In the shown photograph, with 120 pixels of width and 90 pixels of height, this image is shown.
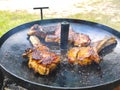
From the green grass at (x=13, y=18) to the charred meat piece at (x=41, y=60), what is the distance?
13.6ft

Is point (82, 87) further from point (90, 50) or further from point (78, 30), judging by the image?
point (78, 30)

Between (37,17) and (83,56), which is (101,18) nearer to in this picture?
(37,17)

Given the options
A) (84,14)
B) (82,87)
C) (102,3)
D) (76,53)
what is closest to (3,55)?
(76,53)

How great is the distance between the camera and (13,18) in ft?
26.9

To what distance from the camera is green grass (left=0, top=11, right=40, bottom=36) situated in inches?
301

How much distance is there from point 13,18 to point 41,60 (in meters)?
5.20

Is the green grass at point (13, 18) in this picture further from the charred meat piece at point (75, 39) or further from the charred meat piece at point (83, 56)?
the charred meat piece at point (83, 56)

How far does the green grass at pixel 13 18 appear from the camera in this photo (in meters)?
7.66

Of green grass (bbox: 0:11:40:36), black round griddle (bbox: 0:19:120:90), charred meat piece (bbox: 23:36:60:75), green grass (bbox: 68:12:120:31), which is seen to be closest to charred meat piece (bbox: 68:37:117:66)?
black round griddle (bbox: 0:19:120:90)

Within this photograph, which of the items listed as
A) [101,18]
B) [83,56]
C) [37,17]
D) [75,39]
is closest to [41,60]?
[83,56]

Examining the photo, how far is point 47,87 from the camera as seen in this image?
286 centimetres

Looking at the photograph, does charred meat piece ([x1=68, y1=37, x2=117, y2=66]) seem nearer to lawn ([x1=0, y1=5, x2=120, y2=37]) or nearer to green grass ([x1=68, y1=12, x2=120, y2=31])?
lawn ([x1=0, y1=5, x2=120, y2=37])

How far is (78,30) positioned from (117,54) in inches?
40.0

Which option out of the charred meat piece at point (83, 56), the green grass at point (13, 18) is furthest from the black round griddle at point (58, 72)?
the green grass at point (13, 18)
